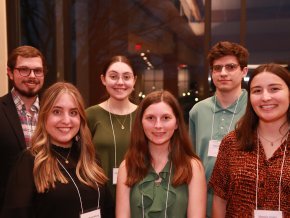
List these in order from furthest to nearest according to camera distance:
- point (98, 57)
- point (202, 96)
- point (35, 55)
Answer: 1. point (98, 57)
2. point (202, 96)
3. point (35, 55)

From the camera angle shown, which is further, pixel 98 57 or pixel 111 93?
pixel 98 57

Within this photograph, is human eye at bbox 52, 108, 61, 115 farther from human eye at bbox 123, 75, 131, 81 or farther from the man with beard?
human eye at bbox 123, 75, 131, 81

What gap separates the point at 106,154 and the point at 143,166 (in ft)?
2.19

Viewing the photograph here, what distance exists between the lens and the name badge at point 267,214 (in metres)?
1.82

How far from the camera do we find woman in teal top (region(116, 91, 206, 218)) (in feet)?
6.62

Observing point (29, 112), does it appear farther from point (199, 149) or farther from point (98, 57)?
point (98, 57)

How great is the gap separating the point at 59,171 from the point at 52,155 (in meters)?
0.10

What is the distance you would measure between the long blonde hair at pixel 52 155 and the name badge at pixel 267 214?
0.85 m

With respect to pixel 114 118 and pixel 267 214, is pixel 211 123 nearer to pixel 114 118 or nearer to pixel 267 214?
pixel 114 118

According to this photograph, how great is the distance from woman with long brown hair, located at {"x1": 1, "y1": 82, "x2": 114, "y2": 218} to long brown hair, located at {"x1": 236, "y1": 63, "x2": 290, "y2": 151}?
82 centimetres

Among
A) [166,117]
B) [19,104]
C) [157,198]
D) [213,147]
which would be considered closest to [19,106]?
[19,104]

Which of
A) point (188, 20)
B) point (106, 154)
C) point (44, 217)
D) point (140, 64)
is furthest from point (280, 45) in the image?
point (44, 217)

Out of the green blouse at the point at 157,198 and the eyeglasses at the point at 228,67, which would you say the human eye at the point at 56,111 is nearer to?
the green blouse at the point at 157,198

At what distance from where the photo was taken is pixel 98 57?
193 inches
